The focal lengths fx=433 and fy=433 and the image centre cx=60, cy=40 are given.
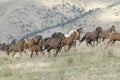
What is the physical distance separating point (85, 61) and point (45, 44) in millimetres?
8976

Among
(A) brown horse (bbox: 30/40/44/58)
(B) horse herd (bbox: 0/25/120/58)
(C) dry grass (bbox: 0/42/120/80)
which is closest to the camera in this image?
(C) dry grass (bbox: 0/42/120/80)

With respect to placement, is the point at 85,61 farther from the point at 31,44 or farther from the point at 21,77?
the point at 31,44

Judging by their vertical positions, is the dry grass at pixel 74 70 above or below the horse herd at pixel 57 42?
above

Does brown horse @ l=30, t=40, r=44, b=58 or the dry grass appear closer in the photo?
the dry grass

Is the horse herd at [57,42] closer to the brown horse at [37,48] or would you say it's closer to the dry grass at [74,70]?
the brown horse at [37,48]

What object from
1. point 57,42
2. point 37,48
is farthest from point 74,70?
point 37,48

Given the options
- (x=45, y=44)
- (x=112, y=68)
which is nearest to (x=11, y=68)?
(x=112, y=68)

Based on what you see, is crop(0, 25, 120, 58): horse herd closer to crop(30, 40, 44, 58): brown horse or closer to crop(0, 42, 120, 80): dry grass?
crop(30, 40, 44, 58): brown horse

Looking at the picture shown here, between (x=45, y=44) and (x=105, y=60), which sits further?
(x=45, y=44)

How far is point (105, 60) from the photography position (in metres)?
20.2

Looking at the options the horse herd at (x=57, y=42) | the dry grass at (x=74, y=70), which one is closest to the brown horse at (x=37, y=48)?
the horse herd at (x=57, y=42)

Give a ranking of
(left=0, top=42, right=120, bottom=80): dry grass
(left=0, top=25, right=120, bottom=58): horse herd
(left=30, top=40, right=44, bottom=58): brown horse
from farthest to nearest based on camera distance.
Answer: (left=30, top=40, right=44, bottom=58): brown horse → (left=0, top=25, right=120, bottom=58): horse herd → (left=0, top=42, right=120, bottom=80): dry grass

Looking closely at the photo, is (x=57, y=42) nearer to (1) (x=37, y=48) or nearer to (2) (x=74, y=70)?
(1) (x=37, y=48)

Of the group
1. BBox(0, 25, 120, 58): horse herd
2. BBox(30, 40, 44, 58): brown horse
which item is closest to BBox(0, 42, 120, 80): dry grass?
BBox(0, 25, 120, 58): horse herd
